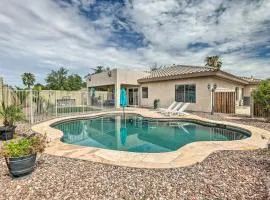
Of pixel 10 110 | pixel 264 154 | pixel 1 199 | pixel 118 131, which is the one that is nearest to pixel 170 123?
pixel 118 131

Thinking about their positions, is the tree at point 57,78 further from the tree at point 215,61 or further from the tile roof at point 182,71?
the tree at point 215,61

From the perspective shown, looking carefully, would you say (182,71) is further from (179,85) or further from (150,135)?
(150,135)

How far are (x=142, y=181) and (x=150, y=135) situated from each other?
20.1 ft

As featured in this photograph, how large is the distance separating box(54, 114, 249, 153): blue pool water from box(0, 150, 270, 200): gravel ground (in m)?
3.01

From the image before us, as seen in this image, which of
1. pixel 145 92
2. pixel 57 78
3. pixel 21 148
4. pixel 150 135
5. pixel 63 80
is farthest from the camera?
pixel 57 78

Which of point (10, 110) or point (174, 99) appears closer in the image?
point (10, 110)

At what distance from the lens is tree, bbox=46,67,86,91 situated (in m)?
39.8

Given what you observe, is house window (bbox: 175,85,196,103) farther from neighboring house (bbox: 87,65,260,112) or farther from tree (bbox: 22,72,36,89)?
tree (bbox: 22,72,36,89)

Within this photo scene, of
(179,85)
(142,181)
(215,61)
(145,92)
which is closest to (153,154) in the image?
(142,181)

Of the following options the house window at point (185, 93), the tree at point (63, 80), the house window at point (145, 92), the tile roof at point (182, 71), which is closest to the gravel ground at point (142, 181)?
the tile roof at point (182, 71)

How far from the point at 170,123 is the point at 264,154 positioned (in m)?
7.38

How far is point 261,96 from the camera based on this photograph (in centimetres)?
1062

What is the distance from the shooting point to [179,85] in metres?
16.7

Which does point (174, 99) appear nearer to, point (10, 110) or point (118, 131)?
point (118, 131)
